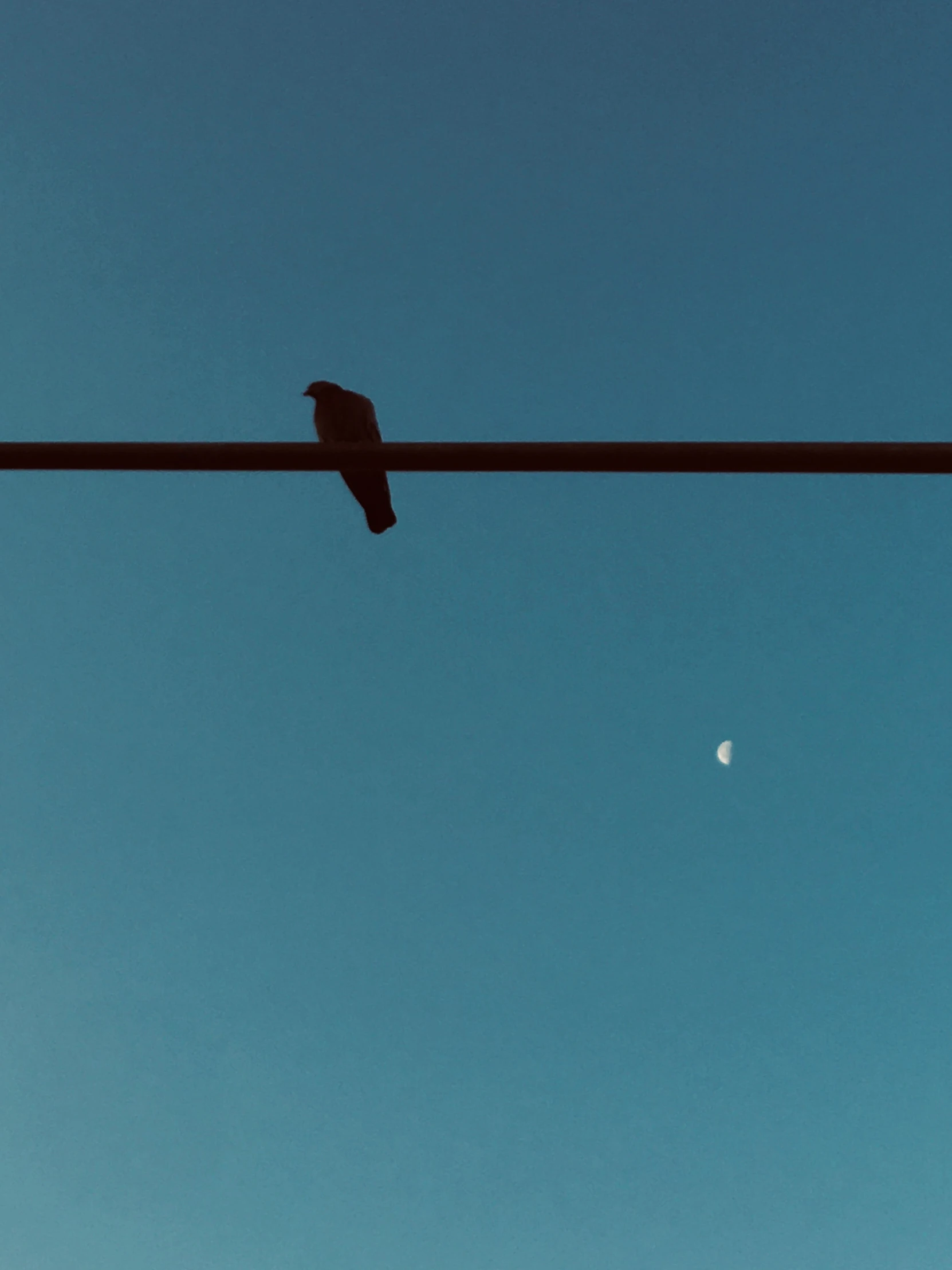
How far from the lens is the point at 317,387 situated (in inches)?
343

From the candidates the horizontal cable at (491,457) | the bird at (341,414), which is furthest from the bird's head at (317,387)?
the horizontal cable at (491,457)

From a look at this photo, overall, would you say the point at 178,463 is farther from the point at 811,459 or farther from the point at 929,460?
the point at 929,460

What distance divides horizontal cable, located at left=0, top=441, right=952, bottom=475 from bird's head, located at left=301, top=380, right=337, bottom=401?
6.10 meters

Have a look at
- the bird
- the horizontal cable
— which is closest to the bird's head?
the bird

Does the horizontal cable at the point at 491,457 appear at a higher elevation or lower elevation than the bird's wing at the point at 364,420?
lower

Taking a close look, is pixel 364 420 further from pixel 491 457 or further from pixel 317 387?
pixel 491 457

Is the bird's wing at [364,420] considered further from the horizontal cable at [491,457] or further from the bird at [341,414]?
the horizontal cable at [491,457]

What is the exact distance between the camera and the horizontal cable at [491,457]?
8.26 feet

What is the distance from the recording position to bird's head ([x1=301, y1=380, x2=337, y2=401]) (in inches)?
340

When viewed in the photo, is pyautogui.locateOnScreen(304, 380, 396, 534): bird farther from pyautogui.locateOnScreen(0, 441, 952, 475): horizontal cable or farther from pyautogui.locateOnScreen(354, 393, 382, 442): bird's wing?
pyautogui.locateOnScreen(0, 441, 952, 475): horizontal cable

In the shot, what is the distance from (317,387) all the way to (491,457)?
647 cm

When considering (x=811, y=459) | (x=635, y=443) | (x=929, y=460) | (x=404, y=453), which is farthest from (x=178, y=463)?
(x=929, y=460)

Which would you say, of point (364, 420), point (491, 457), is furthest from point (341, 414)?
point (491, 457)

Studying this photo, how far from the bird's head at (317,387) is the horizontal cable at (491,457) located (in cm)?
610
